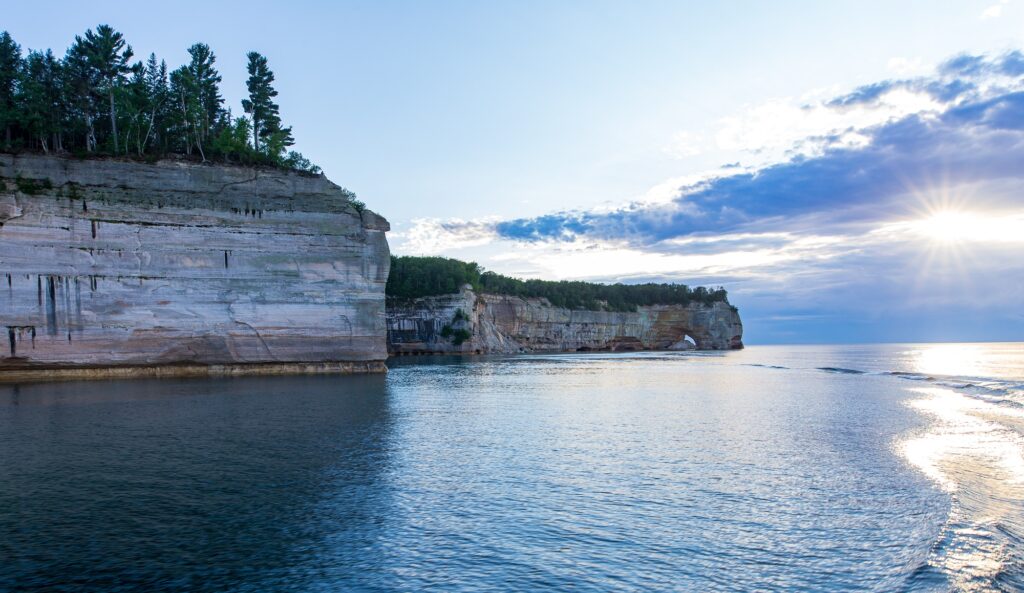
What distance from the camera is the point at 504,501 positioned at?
1032 centimetres

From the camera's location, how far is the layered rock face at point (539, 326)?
85.1m

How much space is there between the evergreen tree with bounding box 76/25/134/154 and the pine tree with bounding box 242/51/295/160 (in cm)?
783

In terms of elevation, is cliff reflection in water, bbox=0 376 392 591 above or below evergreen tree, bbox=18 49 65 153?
below

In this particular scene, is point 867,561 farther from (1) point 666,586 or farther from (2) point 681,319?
(2) point 681,319

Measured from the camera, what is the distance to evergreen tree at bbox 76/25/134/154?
128ft

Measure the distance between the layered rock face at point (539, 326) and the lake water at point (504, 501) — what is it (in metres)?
63.4

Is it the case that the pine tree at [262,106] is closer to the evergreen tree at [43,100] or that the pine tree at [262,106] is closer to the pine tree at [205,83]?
the pine tree at [205,83]

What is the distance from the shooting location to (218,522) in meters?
9.15

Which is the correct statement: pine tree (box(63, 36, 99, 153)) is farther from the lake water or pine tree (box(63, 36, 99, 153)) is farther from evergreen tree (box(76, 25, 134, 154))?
the lake water

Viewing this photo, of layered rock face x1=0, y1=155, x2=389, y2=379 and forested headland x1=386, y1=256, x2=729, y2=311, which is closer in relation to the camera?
layered rock face x1=0, y1=155, x2=389, y2=379

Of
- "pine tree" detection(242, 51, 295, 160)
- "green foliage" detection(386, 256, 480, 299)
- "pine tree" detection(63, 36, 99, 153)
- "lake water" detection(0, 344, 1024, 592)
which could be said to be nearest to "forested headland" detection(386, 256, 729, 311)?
"green foliage" detection(386, 256, 480, 299)

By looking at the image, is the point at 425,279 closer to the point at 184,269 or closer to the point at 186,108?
the point at 186,108

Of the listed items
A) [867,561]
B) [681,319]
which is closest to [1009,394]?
[867,561]

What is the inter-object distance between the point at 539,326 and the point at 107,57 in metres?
76.8
